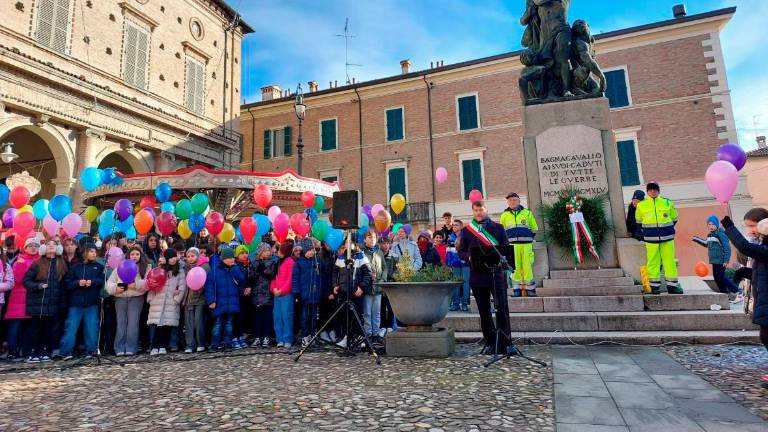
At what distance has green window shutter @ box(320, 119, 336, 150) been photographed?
93.5 feet

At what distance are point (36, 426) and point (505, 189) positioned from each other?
2274cm

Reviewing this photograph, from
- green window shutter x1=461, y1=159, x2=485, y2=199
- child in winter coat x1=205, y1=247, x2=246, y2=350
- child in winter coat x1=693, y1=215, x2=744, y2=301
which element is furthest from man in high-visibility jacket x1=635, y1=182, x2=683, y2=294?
green window shutter x1=461, y1=159, x2=485, y2=199

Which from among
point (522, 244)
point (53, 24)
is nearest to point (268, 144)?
point (53, 24)

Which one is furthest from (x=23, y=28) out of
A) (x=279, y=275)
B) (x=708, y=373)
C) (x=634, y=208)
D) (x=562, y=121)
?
(x=708, y=373)

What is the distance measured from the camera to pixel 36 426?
3.47 meters

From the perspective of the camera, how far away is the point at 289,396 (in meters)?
4.05

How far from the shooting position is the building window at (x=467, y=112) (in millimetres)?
25094

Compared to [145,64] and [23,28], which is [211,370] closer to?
[23,28]

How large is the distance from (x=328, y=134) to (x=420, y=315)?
2423cm

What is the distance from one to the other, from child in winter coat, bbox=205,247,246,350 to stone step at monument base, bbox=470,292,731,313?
4.64m

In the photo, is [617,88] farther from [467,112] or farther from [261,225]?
[261,225]

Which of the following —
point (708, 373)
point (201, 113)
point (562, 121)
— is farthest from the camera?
point (201, 113)

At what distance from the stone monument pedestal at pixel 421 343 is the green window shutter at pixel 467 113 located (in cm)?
2087

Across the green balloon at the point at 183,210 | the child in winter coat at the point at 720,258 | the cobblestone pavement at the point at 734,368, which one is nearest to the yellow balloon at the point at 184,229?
the green balloon at the point at 183,210
